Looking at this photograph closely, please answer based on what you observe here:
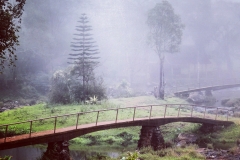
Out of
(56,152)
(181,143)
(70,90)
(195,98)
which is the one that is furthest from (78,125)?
(195,98)

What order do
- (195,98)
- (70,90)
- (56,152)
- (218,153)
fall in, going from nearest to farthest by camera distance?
(56,152) < (218,153) < (70,90) < (195,98)

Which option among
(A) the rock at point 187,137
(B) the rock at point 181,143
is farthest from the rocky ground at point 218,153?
(A) the rock at point 187,137

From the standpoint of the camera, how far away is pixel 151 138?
17344 millimetres

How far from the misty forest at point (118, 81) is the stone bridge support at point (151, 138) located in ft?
0.22

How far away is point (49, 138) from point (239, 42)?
56.5 meters

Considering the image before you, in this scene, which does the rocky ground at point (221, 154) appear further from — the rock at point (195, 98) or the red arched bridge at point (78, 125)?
the rock at point (195, 98)

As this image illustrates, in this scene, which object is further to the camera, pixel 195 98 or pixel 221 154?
pixel 195 98

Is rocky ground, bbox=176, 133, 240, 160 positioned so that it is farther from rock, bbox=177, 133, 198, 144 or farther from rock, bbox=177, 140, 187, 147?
rock, bbox=177, 133, 198, 144

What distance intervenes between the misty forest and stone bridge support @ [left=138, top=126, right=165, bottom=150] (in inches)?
2.7

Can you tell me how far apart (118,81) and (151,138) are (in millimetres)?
27812

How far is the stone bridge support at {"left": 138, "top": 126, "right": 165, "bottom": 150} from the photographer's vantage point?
16688 millimetres

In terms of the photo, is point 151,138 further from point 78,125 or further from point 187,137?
point 78,125

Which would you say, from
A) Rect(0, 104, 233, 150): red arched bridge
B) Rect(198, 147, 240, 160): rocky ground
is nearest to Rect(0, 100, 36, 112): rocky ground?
Rect(0, 104, 233, 150): red arched bridge

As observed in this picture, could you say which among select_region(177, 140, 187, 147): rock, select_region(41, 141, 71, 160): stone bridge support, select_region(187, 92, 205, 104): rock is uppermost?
select_region(187, 92, 205, 104): rock
